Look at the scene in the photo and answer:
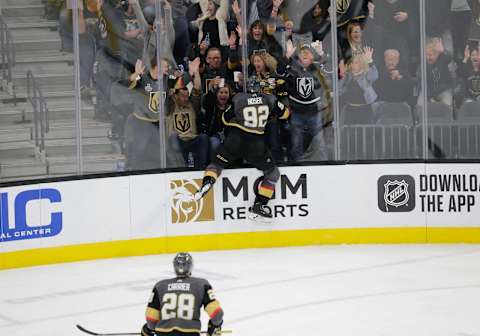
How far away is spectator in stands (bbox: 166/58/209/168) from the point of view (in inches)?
492

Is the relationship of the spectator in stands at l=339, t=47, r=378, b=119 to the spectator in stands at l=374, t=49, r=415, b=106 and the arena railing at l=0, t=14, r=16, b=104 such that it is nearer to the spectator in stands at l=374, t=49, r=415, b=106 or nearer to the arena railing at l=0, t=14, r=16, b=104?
the spectator in stands at l=374, t=49, r=415, b=106

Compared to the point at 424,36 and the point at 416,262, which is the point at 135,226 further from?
the point at 424,36

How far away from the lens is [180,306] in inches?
253

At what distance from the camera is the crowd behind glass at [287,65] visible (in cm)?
1240

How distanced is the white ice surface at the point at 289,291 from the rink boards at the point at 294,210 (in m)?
0.21

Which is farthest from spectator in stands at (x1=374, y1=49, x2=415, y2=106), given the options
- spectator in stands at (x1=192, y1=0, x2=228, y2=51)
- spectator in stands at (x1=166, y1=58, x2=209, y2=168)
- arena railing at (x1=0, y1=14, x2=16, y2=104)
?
arena railing at (x1=0, y1=14, x2=16, y2=104)

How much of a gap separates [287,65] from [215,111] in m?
1.02

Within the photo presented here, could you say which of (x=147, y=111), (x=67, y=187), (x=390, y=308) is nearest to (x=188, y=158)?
(x=147, y=111)

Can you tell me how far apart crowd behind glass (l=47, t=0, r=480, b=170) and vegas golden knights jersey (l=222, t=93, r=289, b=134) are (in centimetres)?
30

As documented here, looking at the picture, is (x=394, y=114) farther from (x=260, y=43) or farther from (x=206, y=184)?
(x=206, y=184)

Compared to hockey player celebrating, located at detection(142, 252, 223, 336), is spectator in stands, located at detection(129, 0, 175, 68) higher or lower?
higher

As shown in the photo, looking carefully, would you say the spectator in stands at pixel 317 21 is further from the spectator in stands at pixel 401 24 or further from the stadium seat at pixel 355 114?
the stadium seat at pixel 355 114

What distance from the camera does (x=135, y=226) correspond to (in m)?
12.1

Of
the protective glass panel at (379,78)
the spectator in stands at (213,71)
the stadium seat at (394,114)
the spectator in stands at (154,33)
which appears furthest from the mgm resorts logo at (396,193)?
the spectator in stands at (154,33)
